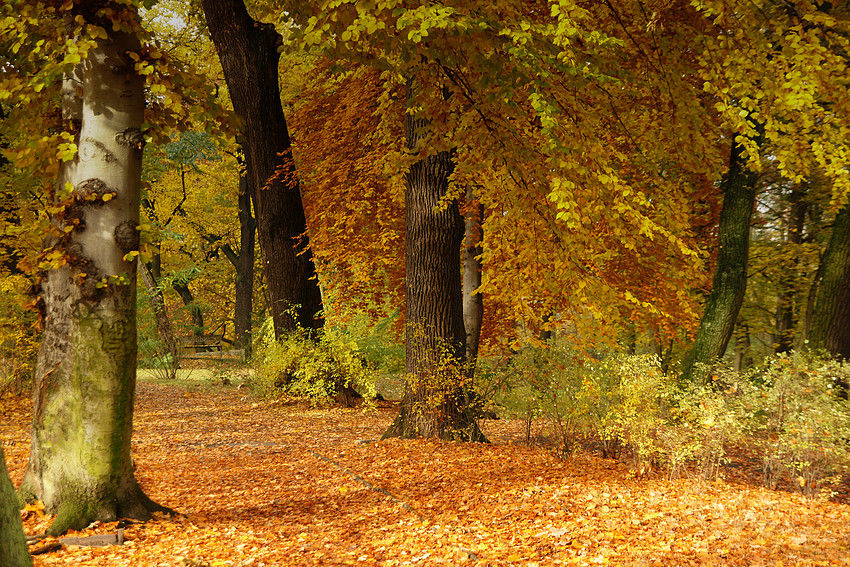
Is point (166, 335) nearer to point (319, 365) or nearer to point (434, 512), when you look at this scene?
point (319, 365)

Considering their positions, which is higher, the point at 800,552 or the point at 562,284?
the point at 562,284

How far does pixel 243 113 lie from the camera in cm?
1214

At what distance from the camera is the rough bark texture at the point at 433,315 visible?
777 cm

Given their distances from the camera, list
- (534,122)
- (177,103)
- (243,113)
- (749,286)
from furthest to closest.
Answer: (749,286) → (243,113) → (534,122) → (177,103)

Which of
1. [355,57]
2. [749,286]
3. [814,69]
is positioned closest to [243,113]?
[355,57]

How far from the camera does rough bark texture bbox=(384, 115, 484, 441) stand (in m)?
7.77

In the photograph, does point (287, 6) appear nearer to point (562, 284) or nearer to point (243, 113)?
point (562, 284)

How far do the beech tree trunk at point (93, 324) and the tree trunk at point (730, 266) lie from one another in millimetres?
9341

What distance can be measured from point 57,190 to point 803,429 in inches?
275

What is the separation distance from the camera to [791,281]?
17438 mm

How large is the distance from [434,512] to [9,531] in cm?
337

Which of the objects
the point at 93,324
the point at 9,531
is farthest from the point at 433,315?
the point at 9,531

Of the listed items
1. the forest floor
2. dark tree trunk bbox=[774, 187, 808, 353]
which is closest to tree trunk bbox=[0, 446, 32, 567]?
the forest floor

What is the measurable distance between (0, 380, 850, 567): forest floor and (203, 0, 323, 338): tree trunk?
4.34 meters
